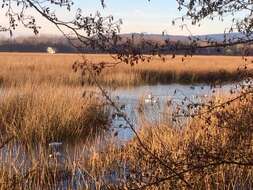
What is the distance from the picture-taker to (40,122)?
10148mm

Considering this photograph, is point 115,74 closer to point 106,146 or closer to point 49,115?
point 49,115

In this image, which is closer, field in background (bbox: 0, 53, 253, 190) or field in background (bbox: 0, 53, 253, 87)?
field in background (bbox: 0, 53, 253, 190)

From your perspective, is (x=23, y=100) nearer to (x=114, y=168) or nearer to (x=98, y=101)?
(x=98, y=101)

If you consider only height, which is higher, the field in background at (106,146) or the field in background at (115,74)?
the field in background at (106,146)

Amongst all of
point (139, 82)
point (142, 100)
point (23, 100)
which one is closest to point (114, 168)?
point (23, 100)

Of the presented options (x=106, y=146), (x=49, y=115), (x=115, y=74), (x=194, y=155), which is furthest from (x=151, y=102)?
(x=115, y=74)

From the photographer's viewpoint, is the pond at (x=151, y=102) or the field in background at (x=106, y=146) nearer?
the field in background at (x=106, y=146)

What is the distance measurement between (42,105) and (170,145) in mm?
4417

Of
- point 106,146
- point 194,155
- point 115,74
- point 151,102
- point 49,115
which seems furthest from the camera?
point 115,74

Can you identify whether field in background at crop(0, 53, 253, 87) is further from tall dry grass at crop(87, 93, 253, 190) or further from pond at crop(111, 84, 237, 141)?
tall dry grass at crop(87, 93, 253, 190)

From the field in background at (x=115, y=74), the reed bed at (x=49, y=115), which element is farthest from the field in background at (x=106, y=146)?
the field in background at (x=115, y=74)

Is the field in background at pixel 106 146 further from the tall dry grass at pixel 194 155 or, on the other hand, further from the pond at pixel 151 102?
the pond at pixel 151 102

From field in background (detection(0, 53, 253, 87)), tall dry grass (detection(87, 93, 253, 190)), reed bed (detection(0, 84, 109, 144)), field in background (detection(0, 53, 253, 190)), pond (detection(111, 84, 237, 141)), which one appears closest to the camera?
tall dry grass (detection(87, 93, 253, 190))

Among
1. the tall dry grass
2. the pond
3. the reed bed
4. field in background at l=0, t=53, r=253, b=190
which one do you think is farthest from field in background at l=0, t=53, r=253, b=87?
the tall dry grass
